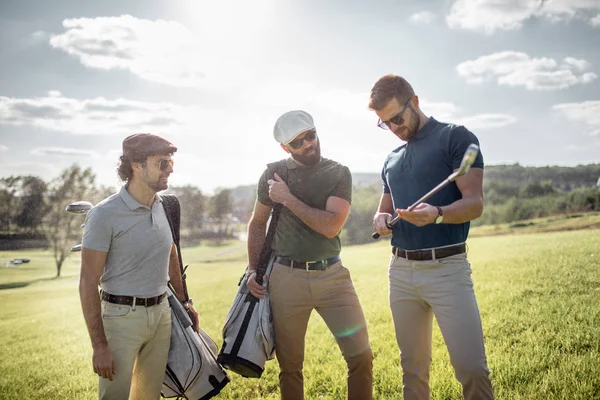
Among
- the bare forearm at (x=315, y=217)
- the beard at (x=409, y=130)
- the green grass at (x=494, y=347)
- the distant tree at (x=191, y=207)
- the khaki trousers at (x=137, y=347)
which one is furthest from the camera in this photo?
the distant tree at (x=191, y=207)

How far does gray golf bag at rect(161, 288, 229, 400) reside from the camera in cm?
363

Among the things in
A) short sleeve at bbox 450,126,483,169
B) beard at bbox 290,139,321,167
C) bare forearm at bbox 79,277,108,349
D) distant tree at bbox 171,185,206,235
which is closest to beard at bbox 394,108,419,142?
short sleeve at bbox 450,126,483,169

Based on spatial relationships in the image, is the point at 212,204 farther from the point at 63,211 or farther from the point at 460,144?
the point at 460,144

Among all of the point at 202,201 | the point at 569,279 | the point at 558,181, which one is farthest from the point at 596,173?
the point at 569,279

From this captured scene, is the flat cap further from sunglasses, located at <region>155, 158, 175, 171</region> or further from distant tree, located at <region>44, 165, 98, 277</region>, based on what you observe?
distant tree, located at <region>44, 165, 98, 277</region>

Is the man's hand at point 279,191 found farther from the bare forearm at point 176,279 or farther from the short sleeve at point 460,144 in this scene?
the short sleeve at point 460,144

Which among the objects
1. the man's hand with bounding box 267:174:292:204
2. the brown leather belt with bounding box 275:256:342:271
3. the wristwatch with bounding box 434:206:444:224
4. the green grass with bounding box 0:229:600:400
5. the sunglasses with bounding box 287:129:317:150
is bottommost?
the green grass with bounding box 0:229:600:400

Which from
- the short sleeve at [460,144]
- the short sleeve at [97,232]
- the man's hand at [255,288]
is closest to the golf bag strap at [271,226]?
the man's hand at [255,288]

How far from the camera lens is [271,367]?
21.5 feet

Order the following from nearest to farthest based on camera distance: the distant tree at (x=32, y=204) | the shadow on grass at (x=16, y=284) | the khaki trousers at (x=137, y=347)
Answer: the khaki trousers at (x=137, y=347), the shadow on grass at (x=16, y=284), the distant tree at (x=32, y=204)

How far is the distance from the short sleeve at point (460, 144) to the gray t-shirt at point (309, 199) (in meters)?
1.09

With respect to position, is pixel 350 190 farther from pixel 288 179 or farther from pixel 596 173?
pixel 596 173

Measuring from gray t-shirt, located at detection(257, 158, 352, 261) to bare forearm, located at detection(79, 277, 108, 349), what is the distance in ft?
5.38

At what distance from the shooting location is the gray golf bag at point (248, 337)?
3.76 metres
